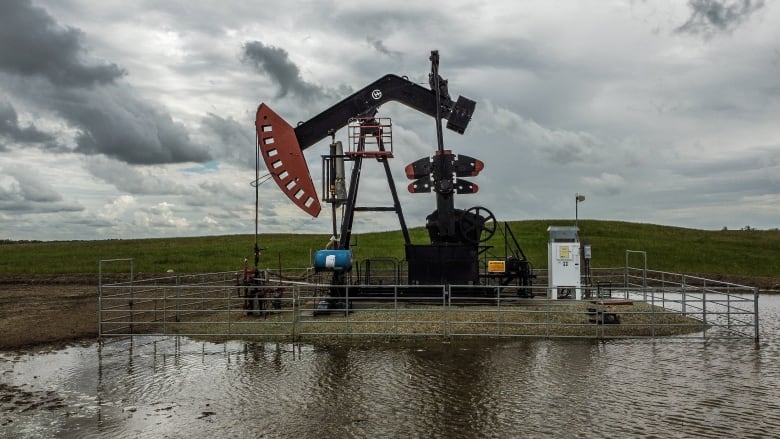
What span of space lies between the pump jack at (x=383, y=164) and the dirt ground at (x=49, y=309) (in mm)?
6860

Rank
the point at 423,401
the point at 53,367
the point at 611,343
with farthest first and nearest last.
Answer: the point at 611,343, the point at 53,367, the point at 423,401

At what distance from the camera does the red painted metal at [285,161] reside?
1792 centimetres

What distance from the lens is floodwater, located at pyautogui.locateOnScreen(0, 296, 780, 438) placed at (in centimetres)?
747

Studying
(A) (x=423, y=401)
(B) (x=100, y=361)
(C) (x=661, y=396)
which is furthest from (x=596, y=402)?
(B) (x=100, y=361)

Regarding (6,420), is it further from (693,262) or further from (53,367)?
(693,262)

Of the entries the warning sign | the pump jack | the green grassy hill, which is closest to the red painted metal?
the pump jack

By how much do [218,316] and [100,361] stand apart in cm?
535

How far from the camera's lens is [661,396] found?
28.5 ft

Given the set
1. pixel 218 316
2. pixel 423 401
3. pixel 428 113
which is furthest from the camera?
pixel 428 113

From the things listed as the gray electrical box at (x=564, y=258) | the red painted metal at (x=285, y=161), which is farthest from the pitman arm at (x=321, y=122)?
the gray electrical box at (x=564, y=258)

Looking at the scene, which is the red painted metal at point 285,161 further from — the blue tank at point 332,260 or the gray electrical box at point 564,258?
the gray electrical box at point 564,258

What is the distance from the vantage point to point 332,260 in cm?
1623

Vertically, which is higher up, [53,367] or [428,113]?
[428,113]

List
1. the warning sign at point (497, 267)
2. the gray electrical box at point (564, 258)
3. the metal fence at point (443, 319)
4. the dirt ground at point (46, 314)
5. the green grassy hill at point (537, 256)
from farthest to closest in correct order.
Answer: the green grassy hill at point (537, 256), the gray electrical box at point (564, 258), the warning sign at point (497, 267), the dirt ground at point (46, 314), the metal fence at point (443, 319)
